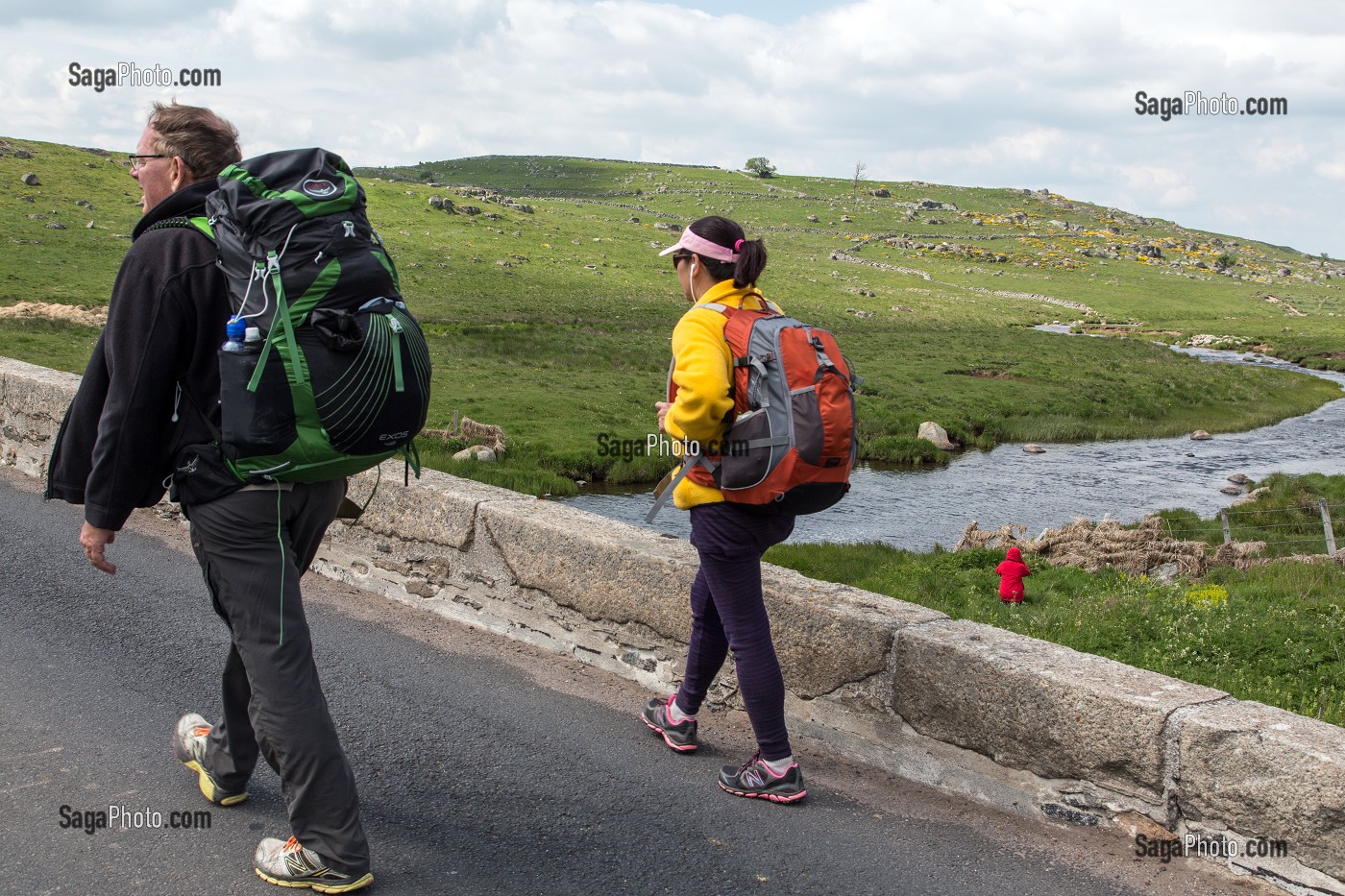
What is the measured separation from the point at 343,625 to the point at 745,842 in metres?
3.10

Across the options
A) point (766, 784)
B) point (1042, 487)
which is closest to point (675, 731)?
point (766, 784)

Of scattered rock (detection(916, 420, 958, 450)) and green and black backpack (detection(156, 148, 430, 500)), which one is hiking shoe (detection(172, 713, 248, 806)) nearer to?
green and black backpack (detection(156, 148, 430, 500))

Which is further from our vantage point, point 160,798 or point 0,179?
point 0,179

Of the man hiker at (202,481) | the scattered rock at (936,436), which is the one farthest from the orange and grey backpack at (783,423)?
the scattered rock at (936,436)

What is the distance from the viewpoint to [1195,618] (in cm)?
686

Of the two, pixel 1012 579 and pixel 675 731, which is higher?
pixel 675 731

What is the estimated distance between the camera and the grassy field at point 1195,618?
18.5ft

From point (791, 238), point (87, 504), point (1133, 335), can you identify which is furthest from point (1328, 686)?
point (791, 238)

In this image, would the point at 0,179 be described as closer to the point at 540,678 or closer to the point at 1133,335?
the point at 1133,335

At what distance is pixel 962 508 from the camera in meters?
21.1

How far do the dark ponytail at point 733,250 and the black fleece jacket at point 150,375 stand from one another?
1819 mm

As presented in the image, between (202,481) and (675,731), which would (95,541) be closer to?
(202,481)

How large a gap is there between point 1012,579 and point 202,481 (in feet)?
25.4

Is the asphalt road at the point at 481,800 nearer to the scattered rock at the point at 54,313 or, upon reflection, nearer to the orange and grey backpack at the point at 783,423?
the orange and grey backpack at the point at 783,423
